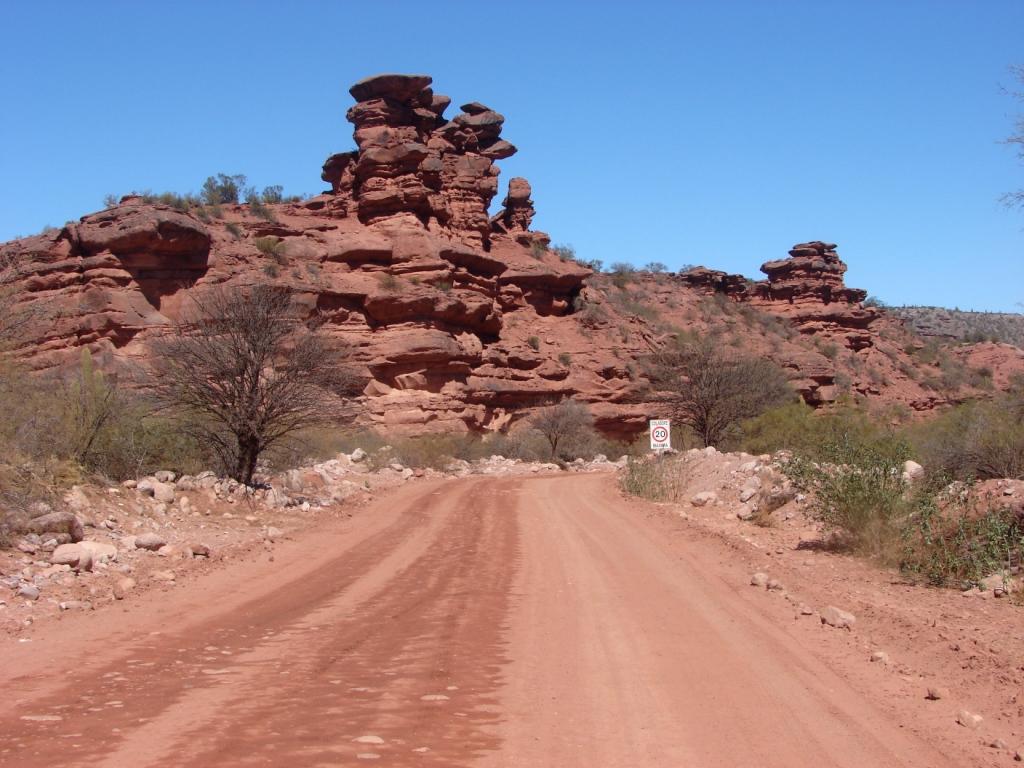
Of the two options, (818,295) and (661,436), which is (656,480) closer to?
(661,436)

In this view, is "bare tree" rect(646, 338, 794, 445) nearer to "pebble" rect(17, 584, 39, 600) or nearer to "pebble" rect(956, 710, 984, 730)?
"pebble" rect(17, 584, 39, 600)

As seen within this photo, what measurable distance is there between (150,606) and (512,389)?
40.0 meters

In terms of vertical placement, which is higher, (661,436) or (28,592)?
(661,436)

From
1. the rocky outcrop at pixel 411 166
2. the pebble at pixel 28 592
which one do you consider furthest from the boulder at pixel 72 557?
the rocky outcrop at pixel 411 166

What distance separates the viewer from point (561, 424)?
47562 mm

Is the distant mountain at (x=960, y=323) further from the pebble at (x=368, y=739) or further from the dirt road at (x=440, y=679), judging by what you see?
the pebble at (x=368, y=739)

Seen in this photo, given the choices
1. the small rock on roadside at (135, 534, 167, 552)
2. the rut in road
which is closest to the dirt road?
the rut in road

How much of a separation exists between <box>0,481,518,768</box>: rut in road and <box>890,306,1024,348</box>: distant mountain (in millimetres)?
Result: 103084

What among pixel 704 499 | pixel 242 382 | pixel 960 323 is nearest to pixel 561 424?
pixel 704 499

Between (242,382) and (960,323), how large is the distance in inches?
4564

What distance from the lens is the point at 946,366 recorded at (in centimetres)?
8231

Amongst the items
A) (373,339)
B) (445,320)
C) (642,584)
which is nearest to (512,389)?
(445,320)

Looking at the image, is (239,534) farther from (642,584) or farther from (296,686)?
(296,686)

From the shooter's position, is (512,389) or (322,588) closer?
(322,588)
